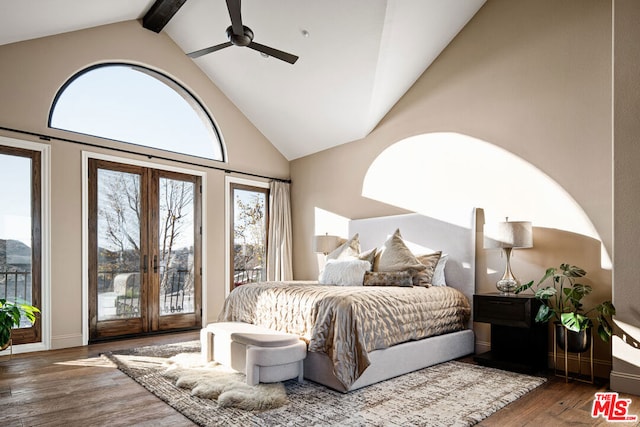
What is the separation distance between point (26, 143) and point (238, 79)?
104 inches

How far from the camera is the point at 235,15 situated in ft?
11.0

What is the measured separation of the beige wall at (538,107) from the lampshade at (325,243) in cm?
92

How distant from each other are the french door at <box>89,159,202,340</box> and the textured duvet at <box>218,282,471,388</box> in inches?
61.4

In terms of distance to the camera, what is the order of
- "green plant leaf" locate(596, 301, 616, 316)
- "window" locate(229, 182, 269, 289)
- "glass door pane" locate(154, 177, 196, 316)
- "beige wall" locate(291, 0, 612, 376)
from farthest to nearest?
1. "window" locate(229, 182, 269, 289)
2. "glass door pane" locate(154, 177, 196, 316)
3. "beige wall" locate(291, 0, 612, 376)
4. "green plant leaf" locate(596, 301, 616, 316)

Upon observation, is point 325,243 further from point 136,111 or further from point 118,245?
point 136,111

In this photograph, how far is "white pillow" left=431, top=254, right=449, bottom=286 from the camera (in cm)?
422

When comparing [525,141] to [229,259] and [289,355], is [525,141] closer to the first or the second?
[289,355]

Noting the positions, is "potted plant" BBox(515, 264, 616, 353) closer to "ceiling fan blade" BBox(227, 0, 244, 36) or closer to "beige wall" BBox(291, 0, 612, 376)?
"beige wall" BBox(291, 0, 612, 376)

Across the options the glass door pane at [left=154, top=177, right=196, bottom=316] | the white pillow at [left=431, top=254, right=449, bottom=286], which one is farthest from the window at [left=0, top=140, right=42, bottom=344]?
the white pillow at [left=431, top=254, right=449, bottom=286]

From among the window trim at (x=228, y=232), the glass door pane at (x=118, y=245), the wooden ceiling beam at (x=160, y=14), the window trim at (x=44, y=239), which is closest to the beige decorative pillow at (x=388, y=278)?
the window trim at (x=228, y=232)

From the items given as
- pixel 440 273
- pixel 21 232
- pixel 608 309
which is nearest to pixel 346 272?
pixel 440 273

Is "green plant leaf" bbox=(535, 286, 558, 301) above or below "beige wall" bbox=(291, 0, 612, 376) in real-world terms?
below

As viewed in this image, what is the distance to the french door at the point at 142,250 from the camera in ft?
16.0

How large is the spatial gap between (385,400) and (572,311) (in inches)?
72.7
